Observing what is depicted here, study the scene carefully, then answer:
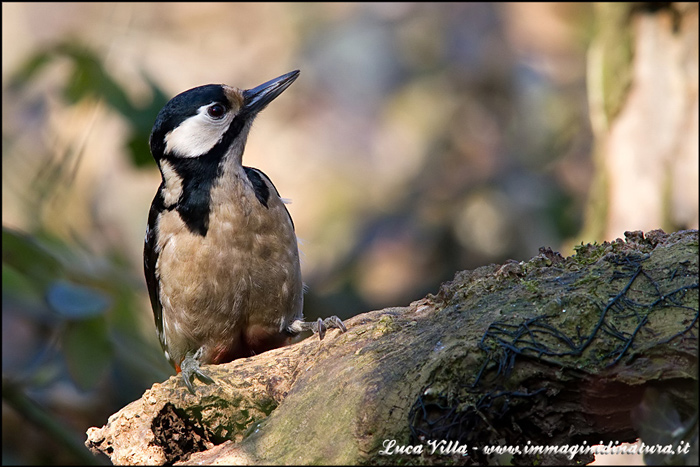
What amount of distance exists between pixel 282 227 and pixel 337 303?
4.68 meters

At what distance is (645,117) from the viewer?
6141mm

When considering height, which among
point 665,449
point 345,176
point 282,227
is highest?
point 345,176

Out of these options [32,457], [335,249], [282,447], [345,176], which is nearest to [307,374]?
[282,447]

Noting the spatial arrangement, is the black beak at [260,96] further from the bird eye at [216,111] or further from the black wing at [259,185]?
the black wing at [259,185]

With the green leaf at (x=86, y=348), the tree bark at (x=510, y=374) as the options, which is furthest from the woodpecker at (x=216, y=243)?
the tree bark at (x=510, y=374)

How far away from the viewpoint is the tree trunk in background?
5.88 m

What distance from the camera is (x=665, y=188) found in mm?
6016

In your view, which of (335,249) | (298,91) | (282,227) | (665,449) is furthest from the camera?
(298,91)

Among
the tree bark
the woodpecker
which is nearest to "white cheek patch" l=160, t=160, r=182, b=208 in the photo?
the woodpecker

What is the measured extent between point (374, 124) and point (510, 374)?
860cm

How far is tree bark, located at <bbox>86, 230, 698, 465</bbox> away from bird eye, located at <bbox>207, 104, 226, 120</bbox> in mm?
1896

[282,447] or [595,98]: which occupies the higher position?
[595,98]

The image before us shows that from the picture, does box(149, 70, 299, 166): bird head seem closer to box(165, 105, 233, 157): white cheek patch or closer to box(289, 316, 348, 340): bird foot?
box(165, 105, 233, 157): white cheek patch

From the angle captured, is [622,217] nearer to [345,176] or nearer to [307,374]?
[307,374]
